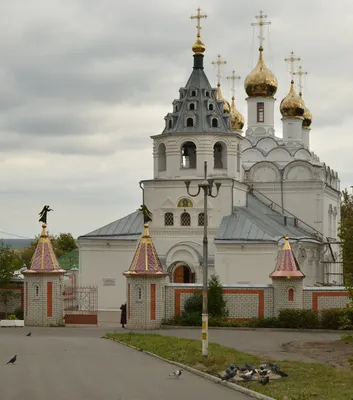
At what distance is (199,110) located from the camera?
122 ft

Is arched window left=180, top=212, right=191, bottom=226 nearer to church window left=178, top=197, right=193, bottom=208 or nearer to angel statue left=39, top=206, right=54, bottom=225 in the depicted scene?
church window left=178, top=197, right=193, bottom=208

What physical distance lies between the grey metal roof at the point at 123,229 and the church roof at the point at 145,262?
24.7ft

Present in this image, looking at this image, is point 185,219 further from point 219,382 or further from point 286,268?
point 219,382

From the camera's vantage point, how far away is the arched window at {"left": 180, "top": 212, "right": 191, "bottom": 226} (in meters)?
36.6

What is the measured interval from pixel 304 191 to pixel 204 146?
9.09m

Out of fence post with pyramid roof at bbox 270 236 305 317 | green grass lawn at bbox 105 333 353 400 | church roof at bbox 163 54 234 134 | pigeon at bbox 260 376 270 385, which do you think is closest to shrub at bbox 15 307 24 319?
green grass lawn at bbox 105 333 353 400

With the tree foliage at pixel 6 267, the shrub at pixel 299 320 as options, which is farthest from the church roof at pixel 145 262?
the tree foliage at pixel 6 267

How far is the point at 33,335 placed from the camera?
25.8 metres

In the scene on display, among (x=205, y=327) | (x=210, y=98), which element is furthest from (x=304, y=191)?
(x=205, y=327)

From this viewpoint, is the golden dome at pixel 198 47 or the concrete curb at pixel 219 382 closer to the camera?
the concrete curb at pixel 219 382

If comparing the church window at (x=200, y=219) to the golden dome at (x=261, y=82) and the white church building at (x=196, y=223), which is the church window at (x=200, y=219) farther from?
the golden dome at (x=261, y=82)

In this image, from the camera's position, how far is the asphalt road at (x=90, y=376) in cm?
1381

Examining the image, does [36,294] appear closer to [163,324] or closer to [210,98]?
[163,324]

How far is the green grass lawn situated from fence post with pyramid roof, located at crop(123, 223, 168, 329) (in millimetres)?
4701
